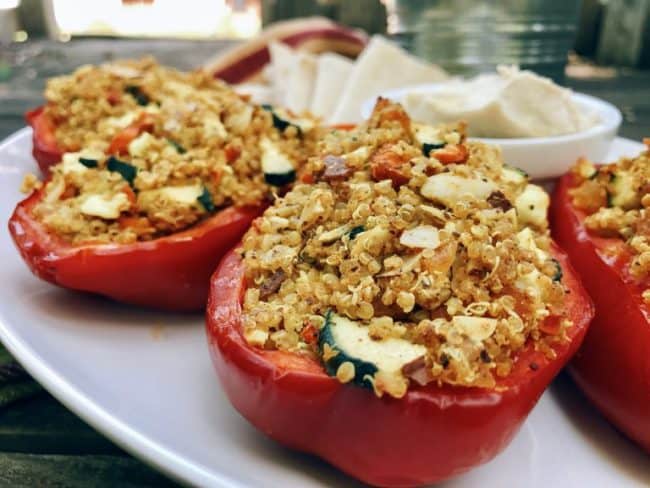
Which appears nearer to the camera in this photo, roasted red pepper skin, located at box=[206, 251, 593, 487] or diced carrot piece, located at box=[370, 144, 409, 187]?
roasted red pepper skin, located at box=[206, 251, 593, 487]

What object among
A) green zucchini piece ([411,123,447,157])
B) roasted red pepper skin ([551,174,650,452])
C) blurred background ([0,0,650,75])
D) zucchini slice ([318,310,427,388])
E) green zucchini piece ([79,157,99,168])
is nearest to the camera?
zucchini slice ([318,310,427,388])

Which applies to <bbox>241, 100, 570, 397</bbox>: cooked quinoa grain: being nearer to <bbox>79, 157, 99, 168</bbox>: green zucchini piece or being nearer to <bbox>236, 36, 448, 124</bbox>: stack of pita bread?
<bbox>79, 157, 99, 168</bbox>: green zucchini piece

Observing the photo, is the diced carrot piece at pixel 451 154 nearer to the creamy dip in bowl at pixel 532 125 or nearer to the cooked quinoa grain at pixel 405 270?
the cooked quinoa grain at pixel 405 270

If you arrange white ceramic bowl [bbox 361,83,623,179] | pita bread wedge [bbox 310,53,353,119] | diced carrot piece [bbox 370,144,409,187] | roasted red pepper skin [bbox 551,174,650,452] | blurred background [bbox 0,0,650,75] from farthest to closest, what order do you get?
blurred background [bbox 0,0,650,75] < pita bread wedge [bbox 310,53,353,119] < white ceramic bowl [bbox 361,83,623,179] < diced carrot piece [bbox 370,144,409,187] < roasted red pepper skin [bbox 551,174,650,452]

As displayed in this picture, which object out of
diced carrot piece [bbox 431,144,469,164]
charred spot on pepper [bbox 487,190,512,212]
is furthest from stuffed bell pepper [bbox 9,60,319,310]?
charred spot on pepper [bbox 487,190,512,212]

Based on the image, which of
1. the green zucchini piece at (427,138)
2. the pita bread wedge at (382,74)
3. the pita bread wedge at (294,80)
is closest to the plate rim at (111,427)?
the green zucchini piece at (427,138)

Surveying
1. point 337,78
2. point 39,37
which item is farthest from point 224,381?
point 39,37
